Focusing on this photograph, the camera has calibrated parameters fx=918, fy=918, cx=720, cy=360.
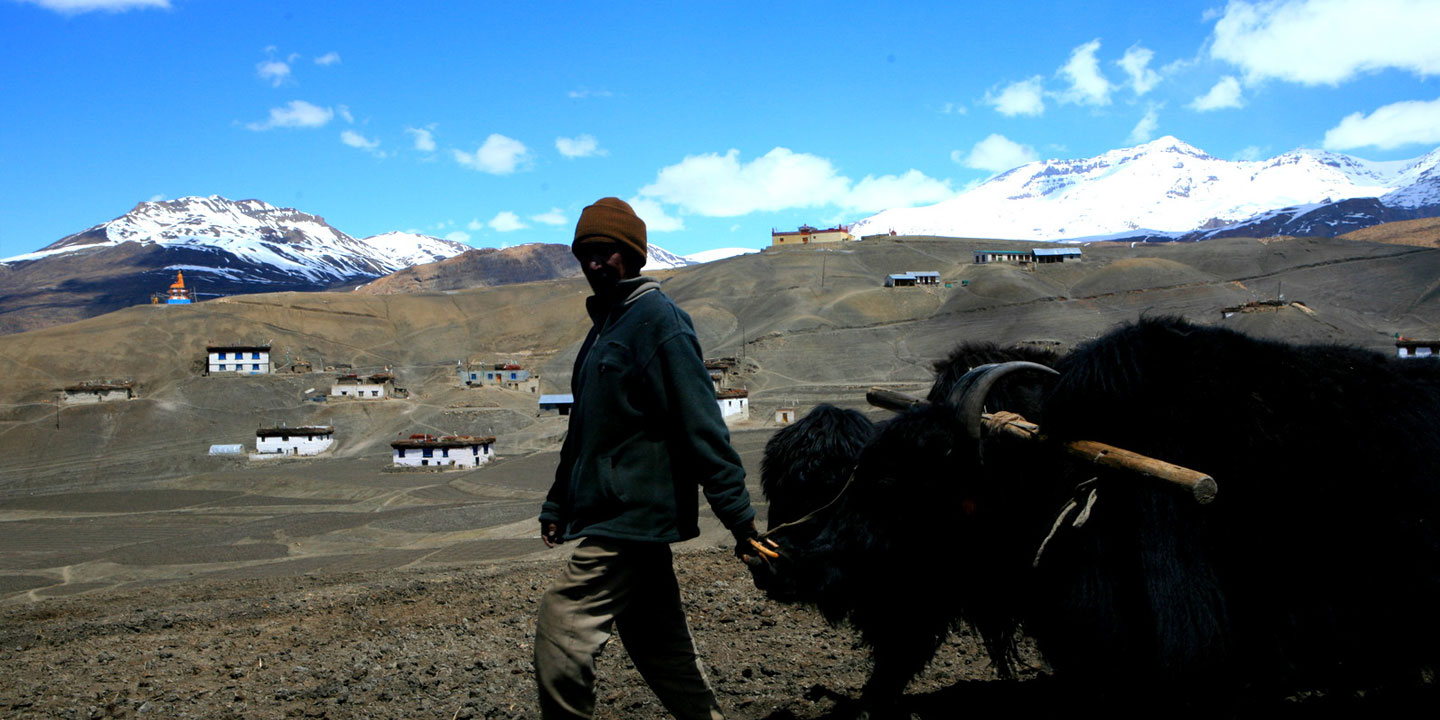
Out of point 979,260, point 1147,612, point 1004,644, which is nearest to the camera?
point 1147,612

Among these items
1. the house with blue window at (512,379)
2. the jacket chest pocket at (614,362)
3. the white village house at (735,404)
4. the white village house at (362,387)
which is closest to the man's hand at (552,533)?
the jacket chest pocket at (614,362)

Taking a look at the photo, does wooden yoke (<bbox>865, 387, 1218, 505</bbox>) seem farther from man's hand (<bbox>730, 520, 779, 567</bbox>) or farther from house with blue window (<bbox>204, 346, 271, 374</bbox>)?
house with blue window (<bbox>204, 346, 271, 374</bbox>)

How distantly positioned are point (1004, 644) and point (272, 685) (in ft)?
13.1

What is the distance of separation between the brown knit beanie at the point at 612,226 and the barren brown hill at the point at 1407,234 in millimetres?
141888

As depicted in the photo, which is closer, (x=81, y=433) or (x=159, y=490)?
(x=159, y=490)

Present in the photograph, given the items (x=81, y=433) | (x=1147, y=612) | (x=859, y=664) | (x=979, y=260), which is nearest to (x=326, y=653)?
(x=859, y=664)

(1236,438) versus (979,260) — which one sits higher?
(979,260)

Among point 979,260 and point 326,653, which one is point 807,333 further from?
point 326,653

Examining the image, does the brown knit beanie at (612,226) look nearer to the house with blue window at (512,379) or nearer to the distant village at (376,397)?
the distant village at (376,397)

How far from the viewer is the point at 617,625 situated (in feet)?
9.68

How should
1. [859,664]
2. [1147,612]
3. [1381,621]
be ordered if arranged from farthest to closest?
[859,664] → [1381,621] → [1147,612]

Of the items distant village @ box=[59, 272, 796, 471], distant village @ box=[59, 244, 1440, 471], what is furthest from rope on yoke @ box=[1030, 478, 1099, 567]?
distant village @ box=[59, 272, 796, 471]

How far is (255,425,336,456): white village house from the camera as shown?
162 ft

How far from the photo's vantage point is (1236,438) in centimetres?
293
